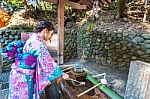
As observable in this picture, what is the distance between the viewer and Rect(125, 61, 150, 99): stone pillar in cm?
187

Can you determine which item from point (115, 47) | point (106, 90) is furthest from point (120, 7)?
point (106, 90)

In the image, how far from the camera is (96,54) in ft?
23.3

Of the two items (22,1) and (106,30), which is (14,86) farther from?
(22,1)

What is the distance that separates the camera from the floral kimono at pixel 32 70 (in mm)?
1959

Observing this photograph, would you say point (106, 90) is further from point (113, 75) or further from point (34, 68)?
point (113, 75)

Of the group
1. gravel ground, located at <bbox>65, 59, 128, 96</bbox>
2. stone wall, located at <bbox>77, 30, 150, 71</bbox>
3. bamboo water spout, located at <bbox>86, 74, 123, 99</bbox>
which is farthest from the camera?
stone wall, located at <bbox>77, 30, 150, 71</bbox>

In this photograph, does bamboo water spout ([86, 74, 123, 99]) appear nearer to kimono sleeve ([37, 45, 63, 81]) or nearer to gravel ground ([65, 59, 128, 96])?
kimono sleeve ([37, 45, 63, 81])

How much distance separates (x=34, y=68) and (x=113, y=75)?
431cm

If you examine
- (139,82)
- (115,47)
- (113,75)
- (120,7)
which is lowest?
(113,75)

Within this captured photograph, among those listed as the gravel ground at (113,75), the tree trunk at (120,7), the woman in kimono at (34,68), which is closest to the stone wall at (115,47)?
the gravel ground at (113,75)

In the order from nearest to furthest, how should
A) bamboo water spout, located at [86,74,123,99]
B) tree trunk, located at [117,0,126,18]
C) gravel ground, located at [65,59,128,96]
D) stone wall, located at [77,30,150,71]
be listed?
1. bamboo water spout, located at [86,74,123,99]
2. gravel ground, located at [65,59,128,96]
3. stone wall, located at [77,30,150,71]
4. tree trunk, located at [117,0,126,18]

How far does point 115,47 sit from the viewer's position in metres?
6.51

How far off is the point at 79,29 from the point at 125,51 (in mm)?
2232

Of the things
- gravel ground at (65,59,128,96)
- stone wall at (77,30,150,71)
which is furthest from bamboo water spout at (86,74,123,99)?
stone wall at (77,30,150,71)
